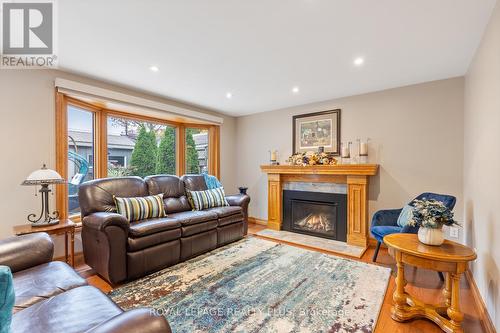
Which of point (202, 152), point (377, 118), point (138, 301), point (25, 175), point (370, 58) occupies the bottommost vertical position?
point (138, 301)

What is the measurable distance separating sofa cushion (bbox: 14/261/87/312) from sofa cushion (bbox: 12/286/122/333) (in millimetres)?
81

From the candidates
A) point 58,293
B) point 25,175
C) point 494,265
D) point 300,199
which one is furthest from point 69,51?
point 494,265

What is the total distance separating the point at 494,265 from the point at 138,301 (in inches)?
110

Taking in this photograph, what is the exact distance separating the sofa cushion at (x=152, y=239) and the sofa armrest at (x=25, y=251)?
2.30 ft

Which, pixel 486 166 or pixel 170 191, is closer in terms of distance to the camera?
pixel 486 166

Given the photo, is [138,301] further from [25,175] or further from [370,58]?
[370,58]

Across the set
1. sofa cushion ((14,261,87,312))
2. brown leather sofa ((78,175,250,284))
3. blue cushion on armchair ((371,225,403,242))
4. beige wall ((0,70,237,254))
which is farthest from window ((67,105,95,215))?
blue cushion on armchair ((371,225,403,242))

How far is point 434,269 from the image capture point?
166 centimetres

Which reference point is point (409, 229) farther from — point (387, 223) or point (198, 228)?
point (198, 228)

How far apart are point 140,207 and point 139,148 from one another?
57.8 inches

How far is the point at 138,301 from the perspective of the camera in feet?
6.60

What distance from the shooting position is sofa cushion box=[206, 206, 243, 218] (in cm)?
335

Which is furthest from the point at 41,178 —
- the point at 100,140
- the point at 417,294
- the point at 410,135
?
the point at 410,135

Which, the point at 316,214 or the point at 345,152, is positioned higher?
the point at 345,152
